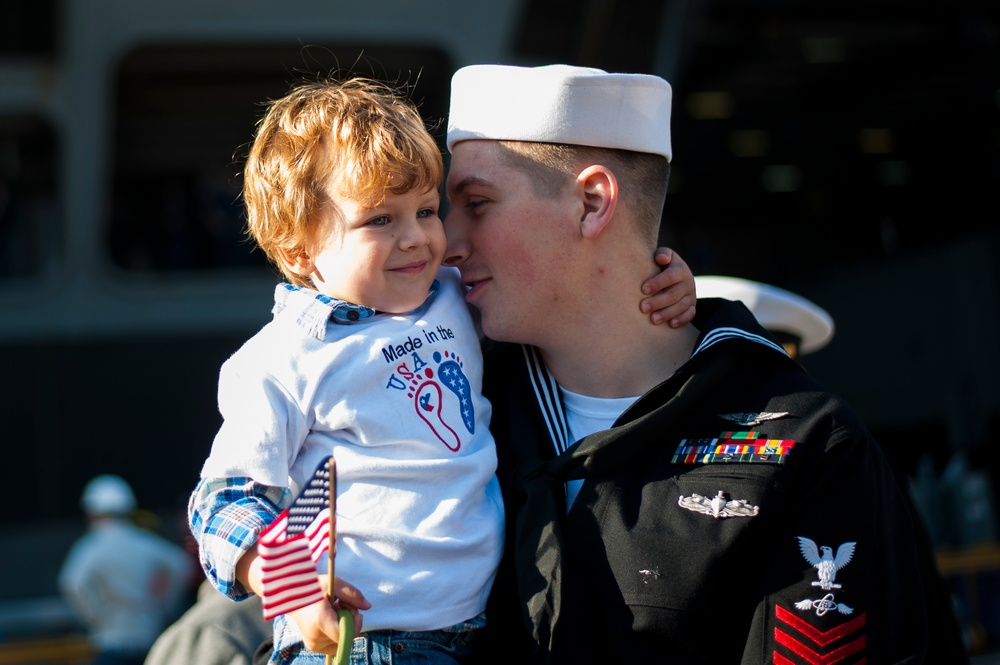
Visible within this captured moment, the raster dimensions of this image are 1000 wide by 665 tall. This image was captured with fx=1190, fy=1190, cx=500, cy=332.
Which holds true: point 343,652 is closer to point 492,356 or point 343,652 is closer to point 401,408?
point 401,408

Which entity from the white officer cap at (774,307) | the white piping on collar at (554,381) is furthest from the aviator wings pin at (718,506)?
the white officer cap at (774,307)

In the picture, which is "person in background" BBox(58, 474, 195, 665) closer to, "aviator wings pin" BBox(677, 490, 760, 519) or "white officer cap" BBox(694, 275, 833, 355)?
"white officer cap" BBox(694, 275, 833, 355)

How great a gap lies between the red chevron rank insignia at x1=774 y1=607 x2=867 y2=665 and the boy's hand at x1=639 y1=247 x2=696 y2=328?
0.76m

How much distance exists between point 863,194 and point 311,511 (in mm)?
23051

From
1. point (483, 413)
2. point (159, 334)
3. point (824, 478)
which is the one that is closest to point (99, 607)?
point (483, 413)

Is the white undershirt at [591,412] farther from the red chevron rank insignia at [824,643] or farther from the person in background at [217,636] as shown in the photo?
the person in background at [217,636]

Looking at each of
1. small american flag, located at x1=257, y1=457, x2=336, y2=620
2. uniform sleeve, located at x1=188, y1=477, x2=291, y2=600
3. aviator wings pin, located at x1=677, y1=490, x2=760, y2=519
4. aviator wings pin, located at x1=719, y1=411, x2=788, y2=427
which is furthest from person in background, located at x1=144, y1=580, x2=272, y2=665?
aviator wings pin, located at x1=719, y1=411, x2=788, y2=427

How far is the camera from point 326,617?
192 centimetres

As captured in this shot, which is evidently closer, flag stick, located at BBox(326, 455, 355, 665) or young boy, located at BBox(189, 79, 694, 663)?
flag stick, located at BBox(326, 455, 355, 665)

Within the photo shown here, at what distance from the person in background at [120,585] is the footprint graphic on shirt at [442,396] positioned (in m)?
5.85

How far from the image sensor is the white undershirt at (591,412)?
2596 millimetres

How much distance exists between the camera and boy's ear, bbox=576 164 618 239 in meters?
2.62

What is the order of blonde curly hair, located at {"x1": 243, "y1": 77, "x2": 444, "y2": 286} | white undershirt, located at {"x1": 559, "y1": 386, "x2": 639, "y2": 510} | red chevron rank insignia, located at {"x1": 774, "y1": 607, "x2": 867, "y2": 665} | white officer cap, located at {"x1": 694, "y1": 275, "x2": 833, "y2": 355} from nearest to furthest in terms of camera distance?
red chevron rank insignia, located at {"x1": 774, "y1": 607, "x2": 867, "y2": 665} < blonde curly hair, located at {"x1": 243, "y1": 77, "x2": 444, "y2": 286} < white undershirt, located at {"x1": 559, "y1": 386, "x2": 639, "y2": 510} < white officer cap, located at {"x1": 694, "y1": 275, "x2": 833, "y2": 355}

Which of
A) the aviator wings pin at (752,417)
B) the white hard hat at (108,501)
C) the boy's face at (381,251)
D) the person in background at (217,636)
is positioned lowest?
the white hard hat at (108,501)
